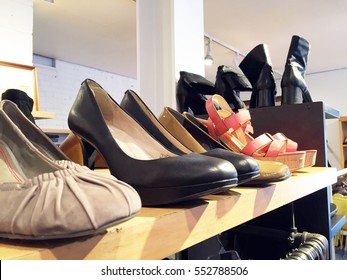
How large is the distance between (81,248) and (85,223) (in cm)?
2

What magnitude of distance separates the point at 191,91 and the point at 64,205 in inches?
27.8

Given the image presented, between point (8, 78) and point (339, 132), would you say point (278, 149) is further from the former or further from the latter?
point (339, 132)

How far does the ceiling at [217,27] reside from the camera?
2.32 metres

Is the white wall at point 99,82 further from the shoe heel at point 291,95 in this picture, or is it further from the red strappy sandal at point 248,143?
the red strappy sandal at point 248,143

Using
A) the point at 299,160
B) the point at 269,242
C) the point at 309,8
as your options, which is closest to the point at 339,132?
the point at 309,8

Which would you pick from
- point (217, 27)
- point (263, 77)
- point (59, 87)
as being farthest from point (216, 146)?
point (59, 87)

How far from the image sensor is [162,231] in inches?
11.8

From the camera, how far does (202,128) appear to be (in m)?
0.67

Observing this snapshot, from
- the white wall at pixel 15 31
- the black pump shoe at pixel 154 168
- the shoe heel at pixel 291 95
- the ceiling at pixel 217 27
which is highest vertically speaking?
the ceiling at pixel 217 27

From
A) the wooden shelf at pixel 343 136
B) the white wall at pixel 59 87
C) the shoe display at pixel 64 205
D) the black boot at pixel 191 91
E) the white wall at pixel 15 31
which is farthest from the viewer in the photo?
the wooden shelf at pixel 343 136

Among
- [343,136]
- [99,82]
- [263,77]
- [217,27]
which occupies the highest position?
[217,27]

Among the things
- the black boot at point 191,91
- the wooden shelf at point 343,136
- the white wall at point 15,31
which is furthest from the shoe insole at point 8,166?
the wooden shelf at point 343,136

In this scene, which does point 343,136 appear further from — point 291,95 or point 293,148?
point 293,148

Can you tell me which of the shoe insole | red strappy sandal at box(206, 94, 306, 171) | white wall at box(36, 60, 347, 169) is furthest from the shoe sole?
white wall at box(36, 60, 347, 169)
